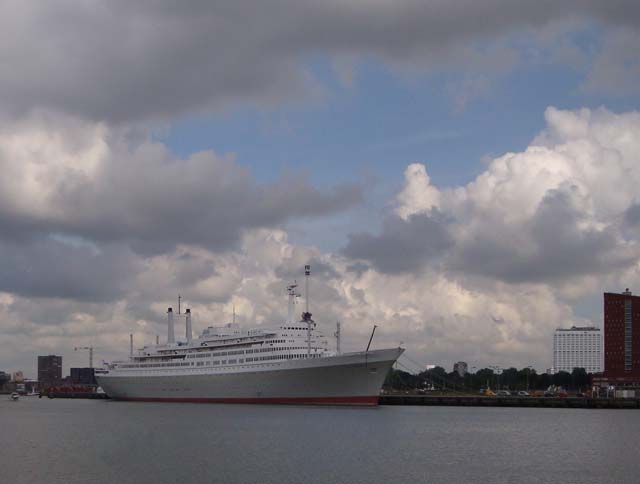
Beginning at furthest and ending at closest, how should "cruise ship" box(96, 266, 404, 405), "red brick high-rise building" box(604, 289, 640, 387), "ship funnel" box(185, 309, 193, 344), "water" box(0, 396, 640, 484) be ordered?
"red brick high-rise building" box(604, 289, 640, 387) → "ship funnel" box(185, 309, 193, 344) → "cruise ship" box(96, 266, 404, 405) → "water" box(0, 396, 640, 484)

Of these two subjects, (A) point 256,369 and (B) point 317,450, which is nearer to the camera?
(B) point 317,450

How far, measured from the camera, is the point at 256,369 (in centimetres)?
10600

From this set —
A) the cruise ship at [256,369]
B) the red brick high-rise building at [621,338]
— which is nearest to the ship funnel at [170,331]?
the cruise ship at [256,369]

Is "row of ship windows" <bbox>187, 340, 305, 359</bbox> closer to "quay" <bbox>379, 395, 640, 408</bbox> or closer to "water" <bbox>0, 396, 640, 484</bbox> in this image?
"water" <bbox>0, 396, 640, 484</bbox>

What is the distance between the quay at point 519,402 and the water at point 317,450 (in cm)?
3631

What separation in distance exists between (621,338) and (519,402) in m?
45.8

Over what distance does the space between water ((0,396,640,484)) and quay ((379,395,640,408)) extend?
36.3 m

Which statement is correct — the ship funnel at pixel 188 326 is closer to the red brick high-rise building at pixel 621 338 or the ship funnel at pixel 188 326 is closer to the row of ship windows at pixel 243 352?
the row of ship windows at pixel 243 352

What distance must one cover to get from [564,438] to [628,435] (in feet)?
23.9

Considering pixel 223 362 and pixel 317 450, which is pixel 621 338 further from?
pixel 317 450

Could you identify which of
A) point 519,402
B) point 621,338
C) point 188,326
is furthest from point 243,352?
point 621,338

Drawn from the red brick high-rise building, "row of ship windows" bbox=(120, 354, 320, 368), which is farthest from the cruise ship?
the red brick high-rise building

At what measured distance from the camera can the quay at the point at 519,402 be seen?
124 meters

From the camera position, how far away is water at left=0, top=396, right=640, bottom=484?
4531 centimetres
